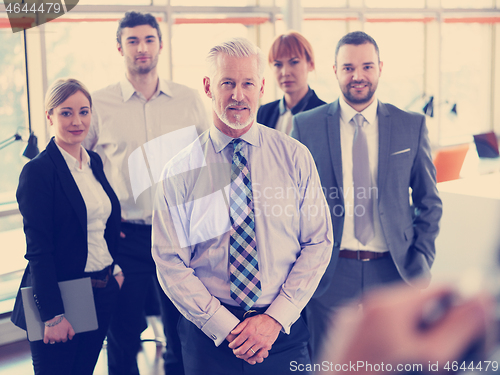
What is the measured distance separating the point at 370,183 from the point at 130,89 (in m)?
1.37

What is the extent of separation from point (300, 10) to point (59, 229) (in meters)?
4.26

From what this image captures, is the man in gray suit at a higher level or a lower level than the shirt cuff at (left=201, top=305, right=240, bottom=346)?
higher

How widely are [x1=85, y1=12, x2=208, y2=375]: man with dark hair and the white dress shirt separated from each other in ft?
3.05

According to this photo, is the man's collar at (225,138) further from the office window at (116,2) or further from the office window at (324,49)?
the office window at (324,49)

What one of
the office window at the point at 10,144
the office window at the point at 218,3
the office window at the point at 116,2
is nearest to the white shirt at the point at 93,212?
the office window at the point at 10,144

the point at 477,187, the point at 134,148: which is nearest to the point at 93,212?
the point at 134,148

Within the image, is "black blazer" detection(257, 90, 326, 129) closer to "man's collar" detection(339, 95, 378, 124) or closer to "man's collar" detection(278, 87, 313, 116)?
"man's collar" detection(278, 87, 313, 116)

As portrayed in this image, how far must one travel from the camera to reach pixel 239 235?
1721 mm

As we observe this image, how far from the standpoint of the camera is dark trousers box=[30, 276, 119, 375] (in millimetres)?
2041

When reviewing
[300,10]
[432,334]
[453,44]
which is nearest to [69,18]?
[300,10]

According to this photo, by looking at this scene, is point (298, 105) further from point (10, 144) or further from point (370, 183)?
point (10, 144)

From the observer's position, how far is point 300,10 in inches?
217

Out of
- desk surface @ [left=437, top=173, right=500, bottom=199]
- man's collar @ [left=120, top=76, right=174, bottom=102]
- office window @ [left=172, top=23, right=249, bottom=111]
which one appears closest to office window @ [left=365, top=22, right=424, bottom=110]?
office window @ [left=172, top=23, right=249, bottom=111]

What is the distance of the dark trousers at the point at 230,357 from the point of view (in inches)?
67.1
